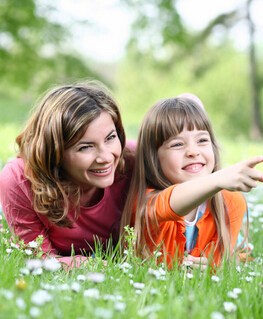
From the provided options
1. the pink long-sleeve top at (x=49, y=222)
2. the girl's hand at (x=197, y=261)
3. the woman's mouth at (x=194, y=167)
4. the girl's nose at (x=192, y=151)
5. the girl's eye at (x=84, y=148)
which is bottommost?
the girl's hand at (x=197, y=261)

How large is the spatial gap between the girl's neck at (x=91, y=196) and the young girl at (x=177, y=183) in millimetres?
305

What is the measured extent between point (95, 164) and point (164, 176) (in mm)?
488

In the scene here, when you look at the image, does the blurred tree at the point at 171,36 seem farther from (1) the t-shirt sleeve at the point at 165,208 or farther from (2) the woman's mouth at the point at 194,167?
(1) the t-shirt sleeve at the point at 165,208

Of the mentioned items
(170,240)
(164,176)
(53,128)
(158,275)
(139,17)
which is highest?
(139,17)

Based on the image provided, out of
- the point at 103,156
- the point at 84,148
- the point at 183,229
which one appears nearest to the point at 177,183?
the point at 183,229

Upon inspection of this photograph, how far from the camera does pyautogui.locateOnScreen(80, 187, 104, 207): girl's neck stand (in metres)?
2.65

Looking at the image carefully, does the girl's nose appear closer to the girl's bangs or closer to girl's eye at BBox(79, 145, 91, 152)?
the girl's bangs

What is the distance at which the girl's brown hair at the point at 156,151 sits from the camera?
8.08ft

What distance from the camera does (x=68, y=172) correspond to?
2439mm

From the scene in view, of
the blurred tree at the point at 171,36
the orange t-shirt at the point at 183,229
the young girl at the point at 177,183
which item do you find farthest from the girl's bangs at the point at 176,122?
the blurred tree at the point at 171,36

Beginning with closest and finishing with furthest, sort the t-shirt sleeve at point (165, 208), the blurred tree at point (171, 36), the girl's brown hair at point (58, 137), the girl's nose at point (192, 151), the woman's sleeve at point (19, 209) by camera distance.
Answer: the t-shirt sleeve at point (165, 208) → the girl's brown hair at point (58, 137) → the girl's nose at point (192, 151) → the woman's sleeve at point (19, 209) → the blurred tree at point (171, 36)

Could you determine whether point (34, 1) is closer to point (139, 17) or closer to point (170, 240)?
point (139, 17)

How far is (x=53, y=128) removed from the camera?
2225 mm

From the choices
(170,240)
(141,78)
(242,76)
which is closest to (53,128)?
(170,240)
